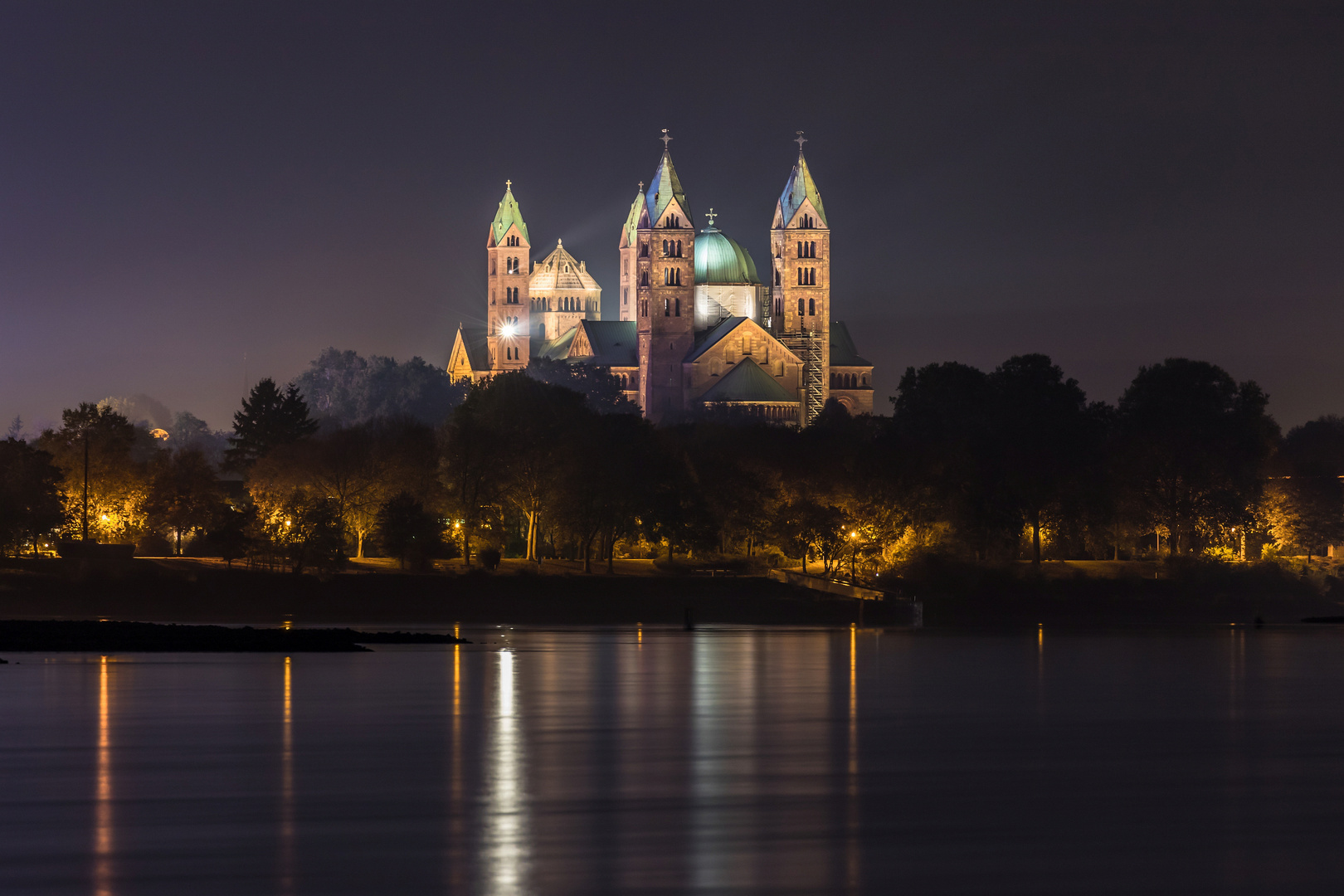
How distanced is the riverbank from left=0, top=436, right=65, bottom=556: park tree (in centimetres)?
287

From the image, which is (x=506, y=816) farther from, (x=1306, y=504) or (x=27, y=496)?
(x=1306, y=504)

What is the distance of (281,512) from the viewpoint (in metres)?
96.8

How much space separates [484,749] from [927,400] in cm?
10513

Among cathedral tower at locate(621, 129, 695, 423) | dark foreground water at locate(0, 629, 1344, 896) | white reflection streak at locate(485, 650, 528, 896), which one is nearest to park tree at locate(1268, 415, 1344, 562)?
dark foreground water at locate(0, 629, 1344, 896)

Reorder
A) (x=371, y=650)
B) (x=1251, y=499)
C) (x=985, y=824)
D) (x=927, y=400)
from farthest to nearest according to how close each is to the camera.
Answer: (x=927, y=400) → (x=1251, y=499) → (x=371, y=650) → (x=985, y=824)

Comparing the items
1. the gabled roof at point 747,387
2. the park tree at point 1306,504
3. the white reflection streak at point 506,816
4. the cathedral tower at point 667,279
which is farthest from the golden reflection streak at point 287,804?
the cathedral tower at point 667,279

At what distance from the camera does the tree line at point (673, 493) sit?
319 feet

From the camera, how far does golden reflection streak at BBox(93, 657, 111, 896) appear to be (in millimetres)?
20703

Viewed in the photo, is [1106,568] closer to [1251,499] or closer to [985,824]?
[1251,499]

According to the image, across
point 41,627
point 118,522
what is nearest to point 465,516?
point 118,522

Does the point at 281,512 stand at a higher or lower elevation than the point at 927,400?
lower

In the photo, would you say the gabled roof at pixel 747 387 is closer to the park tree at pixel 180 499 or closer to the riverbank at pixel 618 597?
the riverbank at pixel 618 597

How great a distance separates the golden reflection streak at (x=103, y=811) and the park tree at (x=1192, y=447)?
8257cm

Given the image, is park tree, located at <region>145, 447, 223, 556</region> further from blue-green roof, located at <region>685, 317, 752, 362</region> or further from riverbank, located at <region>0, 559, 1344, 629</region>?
blue-green roof, located at <region>685, 317, 752, 362</region>
